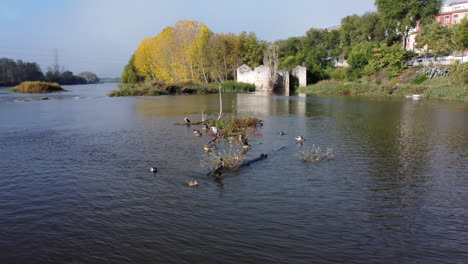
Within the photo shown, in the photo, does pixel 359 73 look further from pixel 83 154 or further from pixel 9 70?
pixel 9 70

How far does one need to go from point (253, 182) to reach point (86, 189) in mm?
5181

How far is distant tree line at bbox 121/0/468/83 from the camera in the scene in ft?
199

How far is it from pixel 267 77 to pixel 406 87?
81.9ft

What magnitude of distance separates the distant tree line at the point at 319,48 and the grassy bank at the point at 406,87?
7.77 feet

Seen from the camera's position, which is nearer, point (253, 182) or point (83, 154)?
point (253, 182)

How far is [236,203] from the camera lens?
9719 millimetres

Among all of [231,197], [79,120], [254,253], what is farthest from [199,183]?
[79,120]

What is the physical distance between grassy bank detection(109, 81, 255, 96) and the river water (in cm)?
4061

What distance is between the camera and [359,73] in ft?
206

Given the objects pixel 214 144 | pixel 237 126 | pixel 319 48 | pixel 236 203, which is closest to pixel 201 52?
pixel 319 48

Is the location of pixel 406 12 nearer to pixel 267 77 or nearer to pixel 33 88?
pixel 267 77

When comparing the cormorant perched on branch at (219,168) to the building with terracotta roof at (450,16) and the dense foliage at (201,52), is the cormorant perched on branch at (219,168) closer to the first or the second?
the dense foliage at (201,52)

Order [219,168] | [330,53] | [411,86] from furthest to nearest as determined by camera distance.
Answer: [330,53] → [411,86] → [219,168]

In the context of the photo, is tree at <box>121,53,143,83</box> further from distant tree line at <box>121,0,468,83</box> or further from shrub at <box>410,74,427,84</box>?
shrub at <box>410,74,427,84</box>
